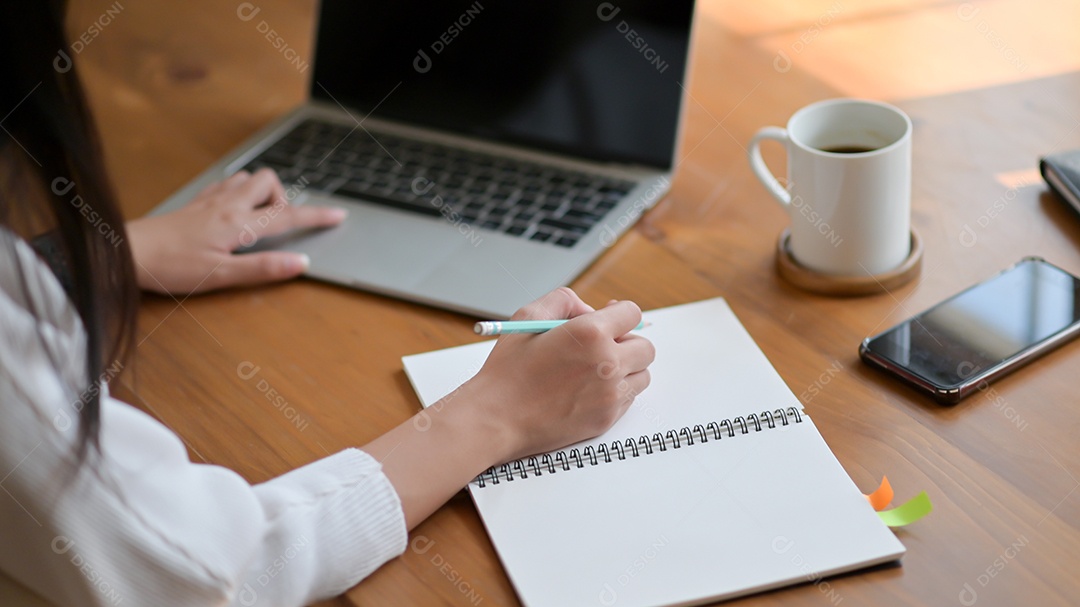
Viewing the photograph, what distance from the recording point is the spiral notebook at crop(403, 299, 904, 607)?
2.26 ft

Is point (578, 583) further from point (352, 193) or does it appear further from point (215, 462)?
point (352, 193)

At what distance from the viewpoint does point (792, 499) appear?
2.42ft

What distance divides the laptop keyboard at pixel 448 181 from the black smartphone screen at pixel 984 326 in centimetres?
33

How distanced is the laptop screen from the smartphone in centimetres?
33

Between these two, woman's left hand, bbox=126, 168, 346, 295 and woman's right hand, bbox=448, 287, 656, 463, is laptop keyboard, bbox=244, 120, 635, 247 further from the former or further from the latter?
Result: woman's right hand, bbox=448, 287, 656, 463

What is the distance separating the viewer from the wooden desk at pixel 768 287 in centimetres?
73

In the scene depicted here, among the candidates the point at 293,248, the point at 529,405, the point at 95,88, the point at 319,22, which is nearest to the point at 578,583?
the point at 529,405

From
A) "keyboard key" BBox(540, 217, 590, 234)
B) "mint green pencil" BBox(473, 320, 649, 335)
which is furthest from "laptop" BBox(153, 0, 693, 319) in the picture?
"mint green pencil" BBox(473, 320, 649, 335)

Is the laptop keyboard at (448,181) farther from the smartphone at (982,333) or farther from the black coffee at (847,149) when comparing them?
the smartphone at (982,333)

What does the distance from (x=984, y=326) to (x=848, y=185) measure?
0.17 meters

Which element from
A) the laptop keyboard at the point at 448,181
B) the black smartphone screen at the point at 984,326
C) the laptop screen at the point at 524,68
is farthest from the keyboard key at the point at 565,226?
the black smartphone screen at the point at 984,326

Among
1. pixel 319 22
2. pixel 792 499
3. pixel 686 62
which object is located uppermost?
pixel 319 22

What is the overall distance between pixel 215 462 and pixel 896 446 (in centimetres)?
54

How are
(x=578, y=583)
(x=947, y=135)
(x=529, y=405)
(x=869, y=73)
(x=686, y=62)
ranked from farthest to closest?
(x=869, y=73) → (x=947, y=135) → (x=686, y=62) → (x=529, y=405) → (x=578, y=583)
